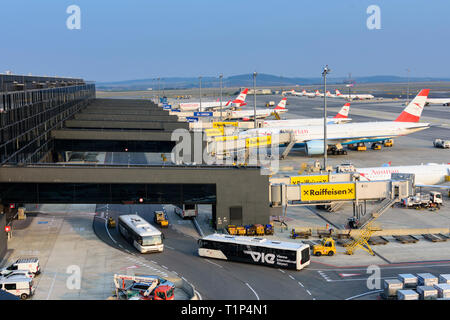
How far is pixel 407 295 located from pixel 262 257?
12.4 m

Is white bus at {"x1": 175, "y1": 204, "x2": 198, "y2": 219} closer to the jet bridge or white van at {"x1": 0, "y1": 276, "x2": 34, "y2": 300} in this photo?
the jet bridge

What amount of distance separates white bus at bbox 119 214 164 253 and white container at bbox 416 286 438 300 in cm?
2199

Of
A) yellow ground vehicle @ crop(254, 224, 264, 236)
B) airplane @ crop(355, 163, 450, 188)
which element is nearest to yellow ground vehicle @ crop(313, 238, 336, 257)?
yellow ground vehicle @ crop(254, 224, 264, 236)

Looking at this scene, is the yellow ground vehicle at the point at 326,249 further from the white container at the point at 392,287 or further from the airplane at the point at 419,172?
the airplane at the point at 419,172

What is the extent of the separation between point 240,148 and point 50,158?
31.5m

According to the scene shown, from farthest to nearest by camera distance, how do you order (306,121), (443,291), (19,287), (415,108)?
(306,121)
(415,108)
(19,287)
(443,291)

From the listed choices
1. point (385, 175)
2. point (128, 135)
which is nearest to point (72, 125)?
point (128, 135)

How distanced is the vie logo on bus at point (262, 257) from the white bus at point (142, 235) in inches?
321

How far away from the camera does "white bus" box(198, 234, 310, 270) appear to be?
42438 millimetres

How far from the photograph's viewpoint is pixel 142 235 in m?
47.4

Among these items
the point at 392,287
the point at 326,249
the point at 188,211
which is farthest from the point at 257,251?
the point at 188,211

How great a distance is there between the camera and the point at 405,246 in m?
48.7

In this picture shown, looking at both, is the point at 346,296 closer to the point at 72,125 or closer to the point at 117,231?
the point at 117,231

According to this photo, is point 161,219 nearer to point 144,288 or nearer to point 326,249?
point 326,249
